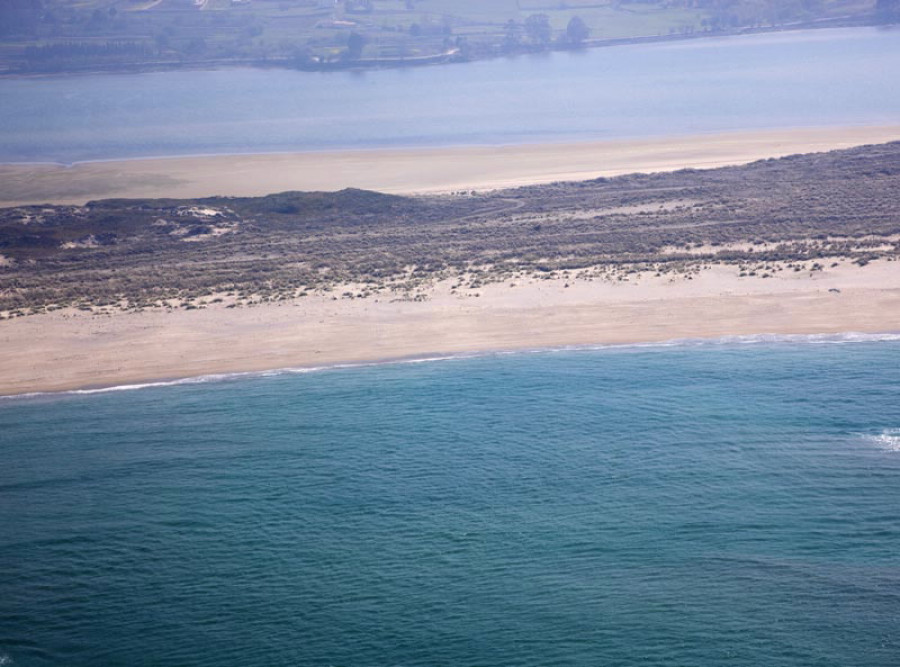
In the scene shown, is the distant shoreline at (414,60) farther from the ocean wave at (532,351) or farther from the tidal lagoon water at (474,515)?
the tidal lagoon water at (474,515)

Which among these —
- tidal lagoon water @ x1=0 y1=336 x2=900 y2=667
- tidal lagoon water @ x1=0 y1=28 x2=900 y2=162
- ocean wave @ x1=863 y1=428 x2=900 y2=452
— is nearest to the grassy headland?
tidal lagoon water @ x1=0 y1=336 x2=900 y2=667

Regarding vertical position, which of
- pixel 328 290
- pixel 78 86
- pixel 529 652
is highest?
pixel 78 86

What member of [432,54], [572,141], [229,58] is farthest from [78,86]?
[572,141]

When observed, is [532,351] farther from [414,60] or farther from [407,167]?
[414,60]

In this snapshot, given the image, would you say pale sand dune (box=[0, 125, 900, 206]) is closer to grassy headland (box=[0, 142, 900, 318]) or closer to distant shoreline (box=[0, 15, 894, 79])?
grassy headland (box=[0, 142, 900, 318])

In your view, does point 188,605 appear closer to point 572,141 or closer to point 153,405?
point 153,405

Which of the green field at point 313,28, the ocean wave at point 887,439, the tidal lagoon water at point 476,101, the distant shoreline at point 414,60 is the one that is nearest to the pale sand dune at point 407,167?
the tidal lagoon water at point 476,101

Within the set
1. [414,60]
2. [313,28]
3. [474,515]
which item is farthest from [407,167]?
[313,28]
